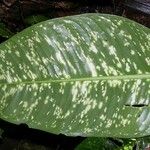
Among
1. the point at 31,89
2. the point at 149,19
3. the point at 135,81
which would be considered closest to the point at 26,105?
the point at 31,89

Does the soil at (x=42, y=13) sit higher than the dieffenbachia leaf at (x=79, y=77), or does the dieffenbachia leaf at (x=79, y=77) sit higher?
the dieffenbachia leaf at (x=79, y=77)

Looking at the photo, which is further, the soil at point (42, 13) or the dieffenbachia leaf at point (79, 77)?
the soil at point (42, 13)

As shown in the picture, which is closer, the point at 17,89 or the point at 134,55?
the point at 17,89

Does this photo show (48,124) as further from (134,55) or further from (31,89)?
(134,55)

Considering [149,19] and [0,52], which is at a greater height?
Answer: [0,52]

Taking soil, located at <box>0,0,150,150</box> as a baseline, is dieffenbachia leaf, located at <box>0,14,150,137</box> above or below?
above

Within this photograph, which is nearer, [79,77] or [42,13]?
[79,77]

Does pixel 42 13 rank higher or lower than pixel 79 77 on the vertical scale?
lower

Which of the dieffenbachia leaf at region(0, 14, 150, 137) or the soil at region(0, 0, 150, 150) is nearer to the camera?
the dieffenbachia leaf at region(0, 14, 150, 137)
